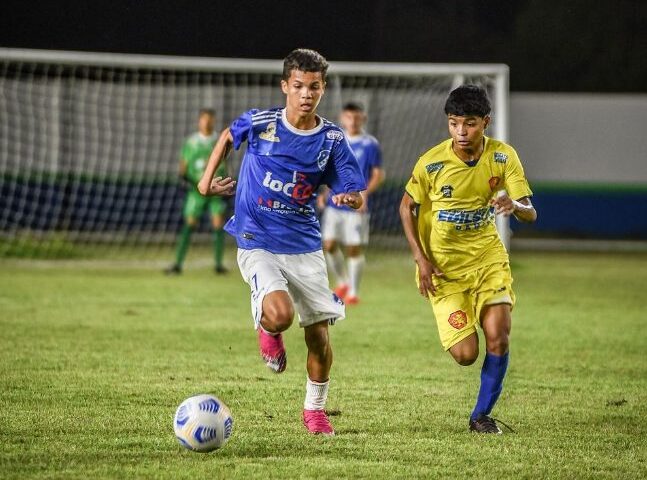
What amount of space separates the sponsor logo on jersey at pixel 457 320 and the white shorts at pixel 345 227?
6.41 metres

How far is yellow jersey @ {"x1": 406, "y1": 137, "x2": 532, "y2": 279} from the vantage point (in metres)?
6.04

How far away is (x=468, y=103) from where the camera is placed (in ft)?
19.1

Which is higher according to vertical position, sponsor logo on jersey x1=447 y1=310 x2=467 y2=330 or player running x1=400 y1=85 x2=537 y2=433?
player running x1=400 y1=85 x2=537 y2=433

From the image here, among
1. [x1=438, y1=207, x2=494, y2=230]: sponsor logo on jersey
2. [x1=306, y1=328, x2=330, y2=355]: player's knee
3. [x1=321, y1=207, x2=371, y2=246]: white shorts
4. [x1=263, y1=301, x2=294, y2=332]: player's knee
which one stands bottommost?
[x1=321, y1=207, x2=371, y2=246]: white shorts

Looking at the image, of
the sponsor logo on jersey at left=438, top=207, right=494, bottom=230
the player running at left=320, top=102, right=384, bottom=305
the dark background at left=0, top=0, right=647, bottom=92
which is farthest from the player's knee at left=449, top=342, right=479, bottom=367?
the dark background at left=0, top=0, right=647, bottom=92

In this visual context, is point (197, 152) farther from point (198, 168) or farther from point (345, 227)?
point (345, 227)

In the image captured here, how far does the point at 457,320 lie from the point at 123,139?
1601 cm

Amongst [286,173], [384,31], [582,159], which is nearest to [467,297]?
[286,173]

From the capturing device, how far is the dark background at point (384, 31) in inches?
843

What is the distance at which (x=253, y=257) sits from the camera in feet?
19.1

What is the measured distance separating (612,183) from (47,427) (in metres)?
20.5

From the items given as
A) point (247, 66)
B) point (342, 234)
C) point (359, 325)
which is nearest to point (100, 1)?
point (247, 66)

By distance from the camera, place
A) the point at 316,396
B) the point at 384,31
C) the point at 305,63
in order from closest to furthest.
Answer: the point at 305,63, the point at 316,396, the point at 384,31

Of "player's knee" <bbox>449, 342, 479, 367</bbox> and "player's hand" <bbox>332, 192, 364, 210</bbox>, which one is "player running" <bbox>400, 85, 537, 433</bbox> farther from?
"player's hand" <bbox>332, 192, 364, 210</bbox>
